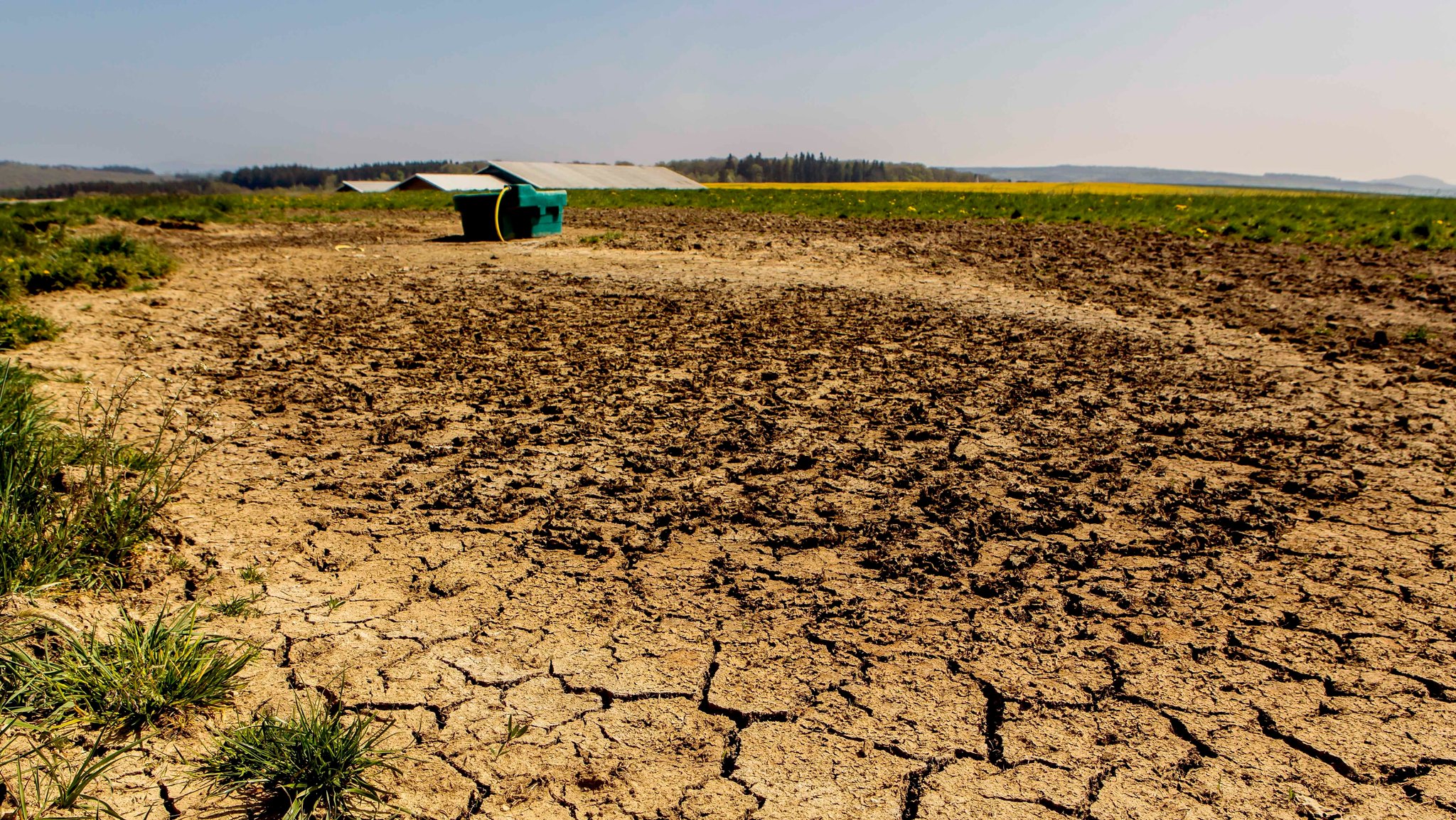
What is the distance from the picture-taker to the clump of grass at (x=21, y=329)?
15.0 feet

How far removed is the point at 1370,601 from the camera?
2.47 meters

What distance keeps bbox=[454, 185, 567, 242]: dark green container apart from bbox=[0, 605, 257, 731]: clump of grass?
9617 millimetres

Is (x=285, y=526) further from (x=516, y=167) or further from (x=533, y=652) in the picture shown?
(x=516, y=167)

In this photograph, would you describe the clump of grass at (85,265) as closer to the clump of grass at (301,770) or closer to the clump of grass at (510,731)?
the clump of grass at (301,770)

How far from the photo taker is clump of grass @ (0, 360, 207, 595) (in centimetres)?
212

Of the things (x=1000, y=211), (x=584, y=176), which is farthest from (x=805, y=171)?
(x=1000, y=211)

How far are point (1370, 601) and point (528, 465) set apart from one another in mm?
3119

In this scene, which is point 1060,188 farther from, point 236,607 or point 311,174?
point 311,174

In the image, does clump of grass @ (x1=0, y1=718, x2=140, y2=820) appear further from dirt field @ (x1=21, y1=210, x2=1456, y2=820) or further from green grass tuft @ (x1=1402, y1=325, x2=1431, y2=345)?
green grass tuft @ (x1=1402, y1=325, x2=1431, y2=345)

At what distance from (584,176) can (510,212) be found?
4703cm

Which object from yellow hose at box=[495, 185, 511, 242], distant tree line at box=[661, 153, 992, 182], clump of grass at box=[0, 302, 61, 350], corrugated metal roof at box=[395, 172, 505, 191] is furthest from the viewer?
distant tree line at box=[661, 153, 992, 182]

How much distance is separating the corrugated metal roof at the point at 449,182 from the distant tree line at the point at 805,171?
48.5 m

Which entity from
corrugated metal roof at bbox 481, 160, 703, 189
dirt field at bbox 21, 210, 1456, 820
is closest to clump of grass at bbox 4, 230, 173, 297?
dirt field at bbox 21, 210, 1456, 820

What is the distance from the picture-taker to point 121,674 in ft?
6.03
